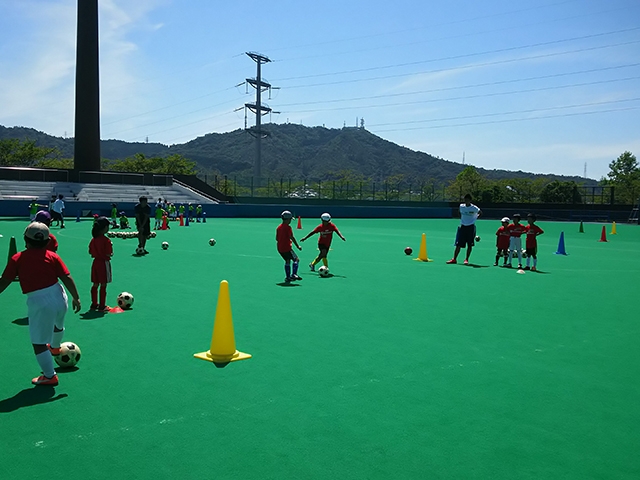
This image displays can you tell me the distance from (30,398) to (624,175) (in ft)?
453

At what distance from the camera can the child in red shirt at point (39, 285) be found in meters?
5.82

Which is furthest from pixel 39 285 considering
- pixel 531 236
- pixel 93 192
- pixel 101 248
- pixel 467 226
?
pixel 93 192

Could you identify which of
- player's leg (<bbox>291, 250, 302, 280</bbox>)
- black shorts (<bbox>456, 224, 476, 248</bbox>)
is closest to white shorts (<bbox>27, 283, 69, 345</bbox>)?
player's leg (<bbox>291, 250, 302, 280</bbox>)

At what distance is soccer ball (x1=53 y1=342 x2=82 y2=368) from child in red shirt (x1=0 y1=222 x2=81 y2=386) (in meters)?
0.61

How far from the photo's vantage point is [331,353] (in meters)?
7.48

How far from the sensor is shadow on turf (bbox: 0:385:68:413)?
215 inches

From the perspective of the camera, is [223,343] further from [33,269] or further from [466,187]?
[466,187]

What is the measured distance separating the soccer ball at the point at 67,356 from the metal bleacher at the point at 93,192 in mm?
43942

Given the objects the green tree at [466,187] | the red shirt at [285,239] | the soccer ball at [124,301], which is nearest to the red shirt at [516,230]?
the red shirt at [285,239]

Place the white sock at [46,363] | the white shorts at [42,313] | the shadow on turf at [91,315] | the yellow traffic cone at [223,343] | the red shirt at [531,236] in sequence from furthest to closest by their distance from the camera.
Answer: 1. the red shirt at [531,236]
2. the shadow on turf at [91,315]
3. the yellow traffic cone at [223,343]
4. the white sock at [46,363]
5. the white shorts at [42,313]

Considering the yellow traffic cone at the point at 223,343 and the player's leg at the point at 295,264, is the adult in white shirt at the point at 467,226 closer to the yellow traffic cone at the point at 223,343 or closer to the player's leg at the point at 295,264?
the player's leg at the point at 295,264

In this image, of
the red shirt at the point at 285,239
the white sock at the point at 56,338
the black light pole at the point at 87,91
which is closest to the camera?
the white sock at the point at 56,338

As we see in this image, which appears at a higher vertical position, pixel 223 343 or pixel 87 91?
pixel 87 91

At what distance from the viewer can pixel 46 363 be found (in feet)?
19.6
